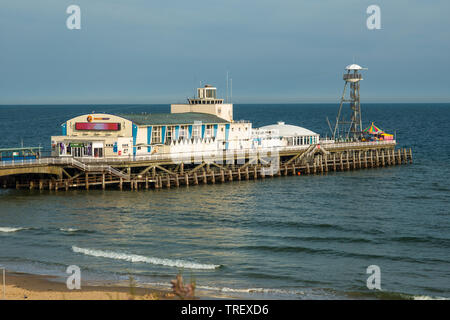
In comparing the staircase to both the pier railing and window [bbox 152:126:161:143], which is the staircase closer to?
the pier railing

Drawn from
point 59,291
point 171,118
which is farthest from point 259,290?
point 171,118

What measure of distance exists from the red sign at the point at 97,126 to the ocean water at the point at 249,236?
8749 mm

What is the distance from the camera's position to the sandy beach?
31.4m

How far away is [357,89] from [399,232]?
5006 centimetres

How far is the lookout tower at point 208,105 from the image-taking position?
3376 inches

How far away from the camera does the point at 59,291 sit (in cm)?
3331

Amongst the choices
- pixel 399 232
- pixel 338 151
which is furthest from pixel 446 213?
pixel 338 151

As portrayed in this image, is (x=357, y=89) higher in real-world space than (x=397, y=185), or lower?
higher

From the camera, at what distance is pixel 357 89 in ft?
318

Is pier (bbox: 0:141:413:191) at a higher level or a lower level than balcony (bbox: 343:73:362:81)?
lower

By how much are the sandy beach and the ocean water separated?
1862mm

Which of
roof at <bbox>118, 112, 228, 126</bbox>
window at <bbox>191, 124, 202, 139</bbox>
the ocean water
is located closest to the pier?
the ocean water

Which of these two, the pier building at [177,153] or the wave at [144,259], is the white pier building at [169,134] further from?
the wave at [144,259]
